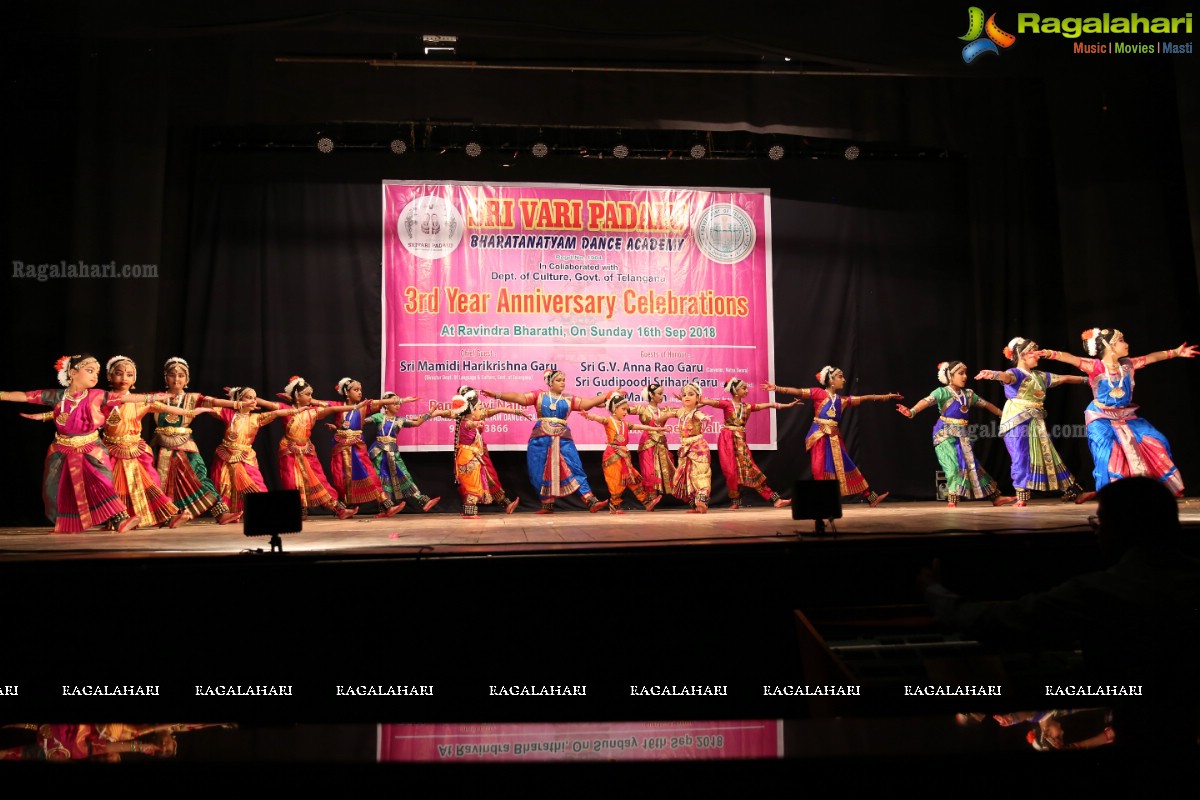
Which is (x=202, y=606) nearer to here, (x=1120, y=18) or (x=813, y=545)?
(x=813, y=545)

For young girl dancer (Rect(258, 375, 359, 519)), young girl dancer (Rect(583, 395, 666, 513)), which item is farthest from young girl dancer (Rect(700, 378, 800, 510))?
young girl dancer (Rect(258, 375, 359, 519))

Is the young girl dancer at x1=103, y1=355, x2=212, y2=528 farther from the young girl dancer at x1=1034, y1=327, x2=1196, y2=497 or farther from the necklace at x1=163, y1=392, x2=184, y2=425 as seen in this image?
the young girl dancer at x1=1034, y1=327, x2=1196, y2=497

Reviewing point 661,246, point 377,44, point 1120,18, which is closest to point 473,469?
point 661,246

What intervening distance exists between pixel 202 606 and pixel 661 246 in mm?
4927

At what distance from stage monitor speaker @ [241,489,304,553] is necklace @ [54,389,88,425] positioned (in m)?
3.36

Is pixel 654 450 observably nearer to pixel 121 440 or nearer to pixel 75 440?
pixel 121 440

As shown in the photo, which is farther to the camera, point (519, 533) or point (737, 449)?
point (737, 449)

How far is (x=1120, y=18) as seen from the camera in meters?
4.54

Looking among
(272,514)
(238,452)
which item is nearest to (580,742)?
(272,514)

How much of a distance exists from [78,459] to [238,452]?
0.97 m

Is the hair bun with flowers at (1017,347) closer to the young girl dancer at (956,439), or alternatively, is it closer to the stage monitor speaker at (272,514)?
the young girl dancer at (956,439)

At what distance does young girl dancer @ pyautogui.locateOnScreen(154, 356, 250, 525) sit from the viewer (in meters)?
5.40

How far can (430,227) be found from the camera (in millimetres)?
6379

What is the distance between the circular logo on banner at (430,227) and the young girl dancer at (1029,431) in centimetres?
423
